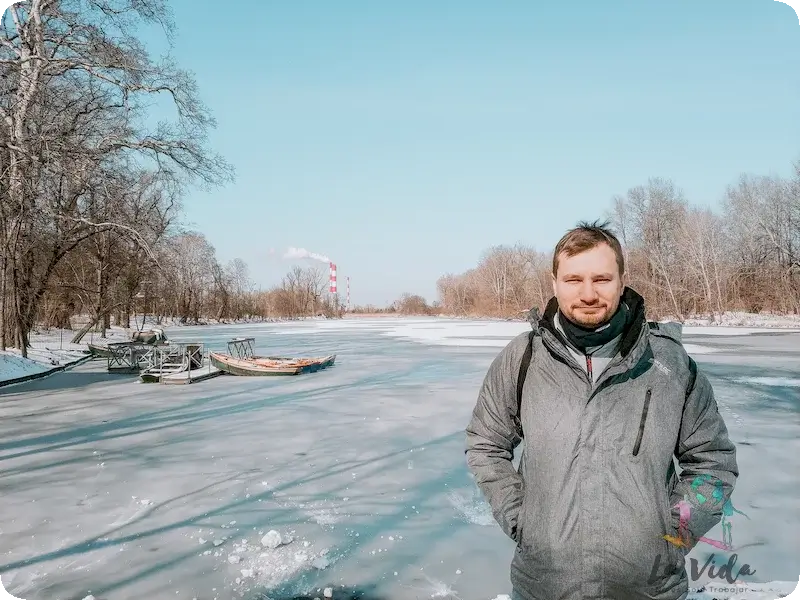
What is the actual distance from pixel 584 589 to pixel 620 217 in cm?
5684

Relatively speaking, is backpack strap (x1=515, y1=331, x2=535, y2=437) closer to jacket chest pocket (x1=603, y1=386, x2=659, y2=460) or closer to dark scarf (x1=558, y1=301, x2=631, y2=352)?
dark scarf (x1=558, y1=301, x2=631, y2=352)

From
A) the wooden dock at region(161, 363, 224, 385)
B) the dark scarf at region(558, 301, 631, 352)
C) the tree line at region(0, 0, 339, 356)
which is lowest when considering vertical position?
the wooden dock at region(161, 363, 224, 385)

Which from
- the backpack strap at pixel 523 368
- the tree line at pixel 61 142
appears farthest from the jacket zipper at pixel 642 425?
the tree line at pixel 61 142

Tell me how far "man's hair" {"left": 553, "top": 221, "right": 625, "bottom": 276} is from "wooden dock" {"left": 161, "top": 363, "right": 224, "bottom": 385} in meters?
13.2

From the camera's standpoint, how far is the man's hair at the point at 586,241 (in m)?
1.75

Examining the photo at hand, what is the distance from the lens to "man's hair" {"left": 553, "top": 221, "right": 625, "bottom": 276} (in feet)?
5.74

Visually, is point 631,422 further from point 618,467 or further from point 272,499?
point 272,499

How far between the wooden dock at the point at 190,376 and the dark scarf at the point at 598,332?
13212mm

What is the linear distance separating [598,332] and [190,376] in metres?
13.6

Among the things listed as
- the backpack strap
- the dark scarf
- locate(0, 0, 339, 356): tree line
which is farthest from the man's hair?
locate(0, 0, 339, 356): tree line

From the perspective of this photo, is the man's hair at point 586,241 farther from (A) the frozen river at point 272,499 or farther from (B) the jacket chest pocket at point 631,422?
(A) the frozen river at point 272,499

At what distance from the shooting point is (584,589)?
5.55 feet

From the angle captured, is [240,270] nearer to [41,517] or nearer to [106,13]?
[106,13]

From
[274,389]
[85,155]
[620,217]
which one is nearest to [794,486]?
[274,389]
